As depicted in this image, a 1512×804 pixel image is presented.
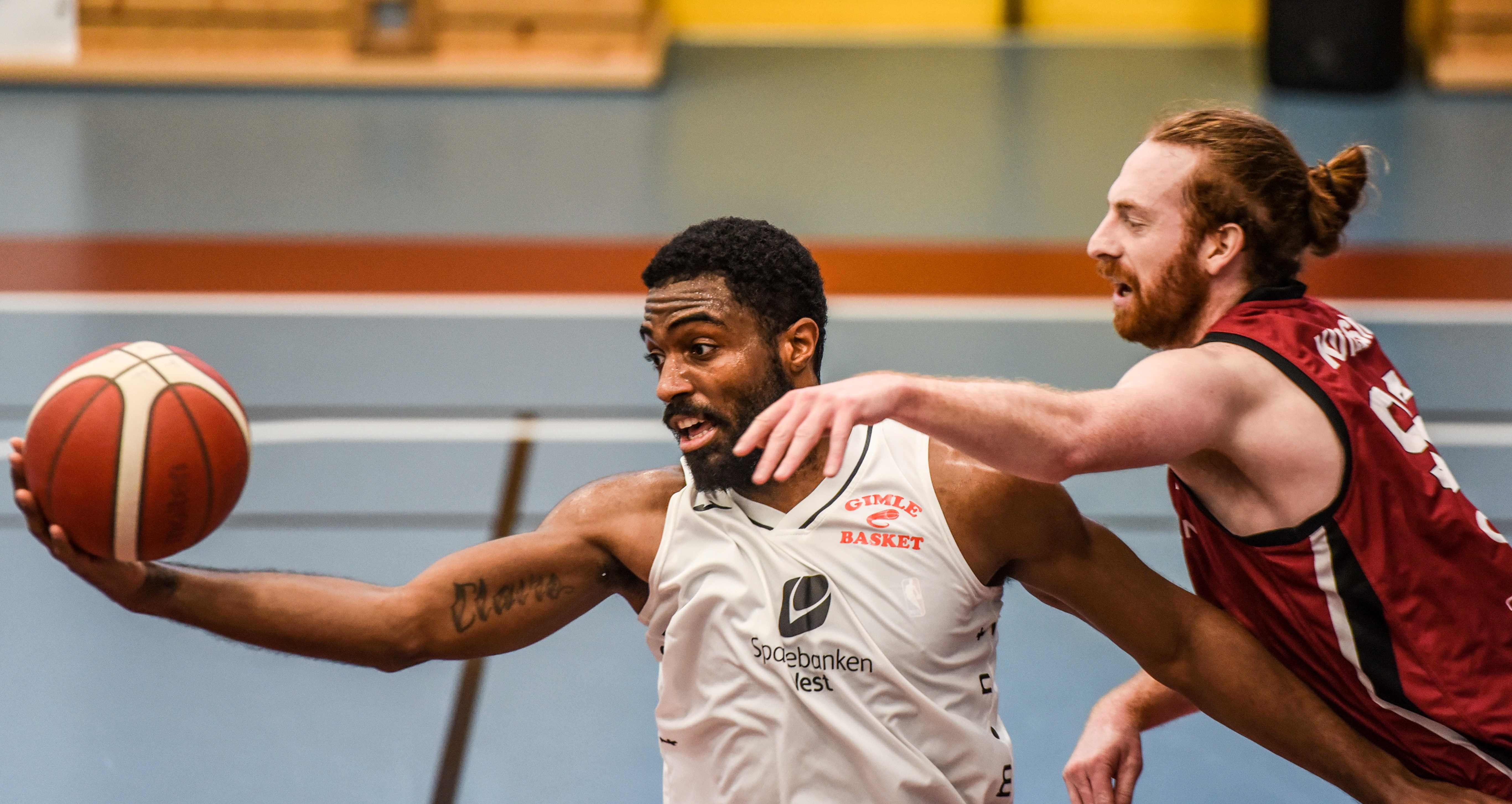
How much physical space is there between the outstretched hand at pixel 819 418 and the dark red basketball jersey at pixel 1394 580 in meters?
0.74

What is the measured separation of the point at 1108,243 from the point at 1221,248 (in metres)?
0.20

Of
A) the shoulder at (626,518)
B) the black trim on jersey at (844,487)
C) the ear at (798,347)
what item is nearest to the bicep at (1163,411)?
the black trim on jersey at (844,487)

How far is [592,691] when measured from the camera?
4250mm

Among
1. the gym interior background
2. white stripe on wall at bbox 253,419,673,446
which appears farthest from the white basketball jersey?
white stripe on wall at bbox 253,419,673,446

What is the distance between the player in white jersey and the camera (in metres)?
2.48

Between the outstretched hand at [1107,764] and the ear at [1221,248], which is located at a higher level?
the ear at [1221,248]

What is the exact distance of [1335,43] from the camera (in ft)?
34.0

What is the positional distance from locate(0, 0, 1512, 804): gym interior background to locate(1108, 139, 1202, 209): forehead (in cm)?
43

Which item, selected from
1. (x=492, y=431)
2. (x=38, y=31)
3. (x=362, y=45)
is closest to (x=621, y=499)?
(x=492, y=431)

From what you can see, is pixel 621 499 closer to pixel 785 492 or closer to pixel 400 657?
pixel 785 492

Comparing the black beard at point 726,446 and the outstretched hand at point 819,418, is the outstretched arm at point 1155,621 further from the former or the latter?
the outstretched hand at point 819,418

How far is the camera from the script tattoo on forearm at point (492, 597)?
2582mm

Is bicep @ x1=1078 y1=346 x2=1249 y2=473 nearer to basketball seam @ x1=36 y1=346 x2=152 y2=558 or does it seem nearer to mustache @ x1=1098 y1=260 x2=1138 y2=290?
mustache @ x1=1098 y1=260 x2=1138 y2=290

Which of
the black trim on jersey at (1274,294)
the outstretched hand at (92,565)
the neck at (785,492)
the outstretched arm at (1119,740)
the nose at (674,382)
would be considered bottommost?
the outstretched arm at (1119,740)
